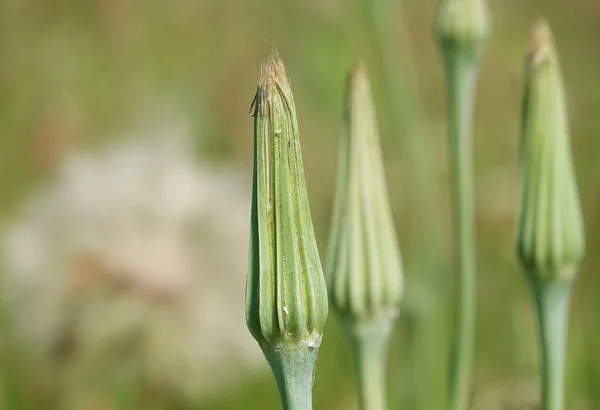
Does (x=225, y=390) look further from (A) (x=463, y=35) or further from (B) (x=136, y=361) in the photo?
(A) (x=463, y=35)

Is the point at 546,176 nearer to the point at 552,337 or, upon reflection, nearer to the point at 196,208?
the point at 552,337

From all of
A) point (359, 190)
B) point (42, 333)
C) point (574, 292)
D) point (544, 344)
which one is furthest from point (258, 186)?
point (574, 292)

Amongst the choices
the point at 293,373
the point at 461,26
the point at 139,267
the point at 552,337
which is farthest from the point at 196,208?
the point at 293,373

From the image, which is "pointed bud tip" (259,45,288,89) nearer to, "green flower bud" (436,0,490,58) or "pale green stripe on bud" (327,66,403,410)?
"pale green stripe on bud" (327,66,403,410)

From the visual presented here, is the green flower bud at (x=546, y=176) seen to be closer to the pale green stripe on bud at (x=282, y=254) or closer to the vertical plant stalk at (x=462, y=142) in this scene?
the vertical plant stalk at (x=462, y=142)

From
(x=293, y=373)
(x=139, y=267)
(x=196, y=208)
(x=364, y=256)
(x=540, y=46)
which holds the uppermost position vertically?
(x=196, y=208)

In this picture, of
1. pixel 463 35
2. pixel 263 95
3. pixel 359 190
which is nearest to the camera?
pixel 263 95
